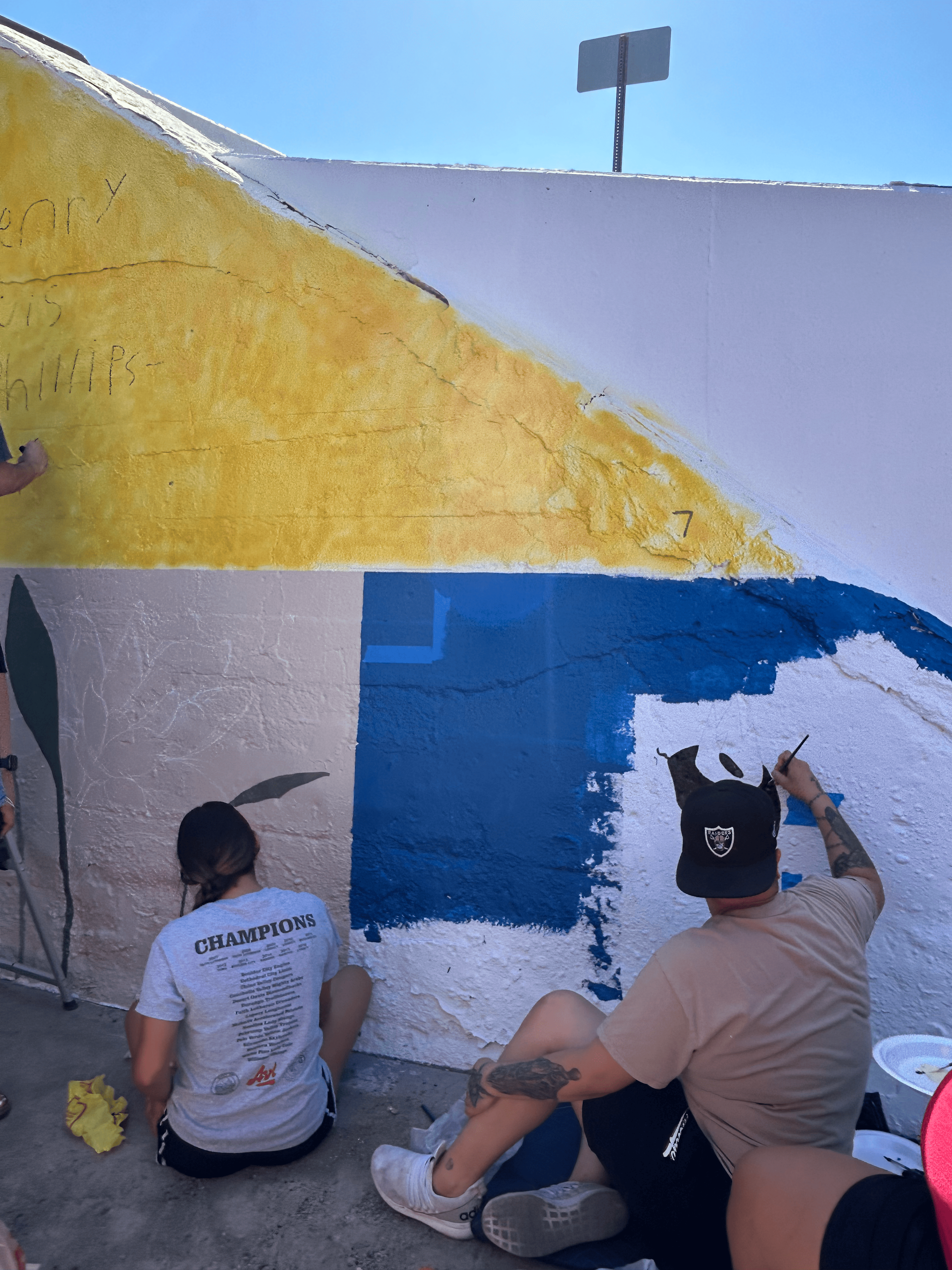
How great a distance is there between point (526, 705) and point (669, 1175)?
3.81 ft

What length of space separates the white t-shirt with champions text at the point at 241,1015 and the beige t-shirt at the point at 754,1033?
0.77m

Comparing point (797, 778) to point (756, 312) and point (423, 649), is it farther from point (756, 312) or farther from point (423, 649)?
point (756, 312)

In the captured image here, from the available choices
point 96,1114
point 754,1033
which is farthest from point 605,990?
point 96,1114

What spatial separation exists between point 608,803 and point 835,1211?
45.1 inches

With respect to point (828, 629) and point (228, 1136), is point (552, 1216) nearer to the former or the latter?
point (228, 1136)

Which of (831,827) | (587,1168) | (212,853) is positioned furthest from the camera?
(831,827)

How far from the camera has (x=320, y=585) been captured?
267 cm

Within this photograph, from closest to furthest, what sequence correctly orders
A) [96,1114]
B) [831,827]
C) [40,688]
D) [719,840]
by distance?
[719,840], [831,827], [96,1114], [40,688]

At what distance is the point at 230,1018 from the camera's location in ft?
6.52

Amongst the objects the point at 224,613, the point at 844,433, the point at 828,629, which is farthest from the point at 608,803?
the point at 224,613

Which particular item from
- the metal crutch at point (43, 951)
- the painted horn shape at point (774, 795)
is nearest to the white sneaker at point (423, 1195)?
the painted horn shape at point (774, 795)

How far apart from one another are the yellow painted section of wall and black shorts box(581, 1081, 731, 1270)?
1.28 meters

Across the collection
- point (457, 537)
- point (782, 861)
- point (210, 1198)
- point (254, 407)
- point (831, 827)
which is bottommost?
point (210, 1198)

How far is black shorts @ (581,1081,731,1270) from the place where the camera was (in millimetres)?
1713
